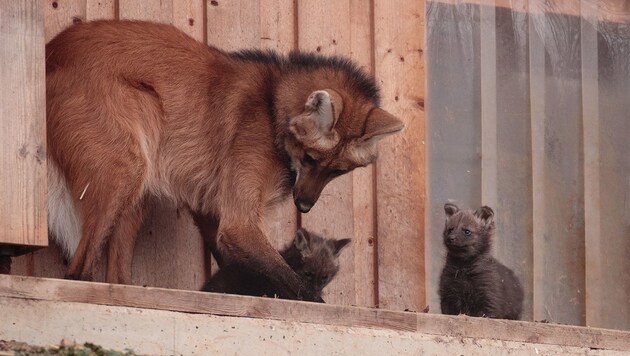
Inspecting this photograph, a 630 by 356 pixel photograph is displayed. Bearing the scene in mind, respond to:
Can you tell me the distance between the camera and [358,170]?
7.93m

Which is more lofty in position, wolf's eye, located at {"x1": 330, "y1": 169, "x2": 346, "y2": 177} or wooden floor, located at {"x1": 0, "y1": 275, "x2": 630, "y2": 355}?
wolf's eye, located at {"x1": 330, "y1": 169, "x2": 346, "y2": 177}

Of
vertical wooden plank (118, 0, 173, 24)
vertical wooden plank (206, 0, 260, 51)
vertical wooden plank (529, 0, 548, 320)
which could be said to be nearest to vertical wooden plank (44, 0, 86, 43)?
vertical wooden plank (118, 0, 173, 24)

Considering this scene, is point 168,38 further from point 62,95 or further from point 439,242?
point 439,242

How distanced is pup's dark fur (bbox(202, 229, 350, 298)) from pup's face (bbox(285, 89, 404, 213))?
36cm

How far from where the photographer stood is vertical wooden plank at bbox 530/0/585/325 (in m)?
8.12

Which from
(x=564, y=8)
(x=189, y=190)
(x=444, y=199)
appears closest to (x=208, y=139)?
(x=189, y=190)

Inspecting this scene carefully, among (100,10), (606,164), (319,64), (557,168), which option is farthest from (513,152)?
(100,10)

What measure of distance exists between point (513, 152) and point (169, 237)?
1954 mm

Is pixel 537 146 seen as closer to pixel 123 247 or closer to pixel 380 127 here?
pixel 380 127

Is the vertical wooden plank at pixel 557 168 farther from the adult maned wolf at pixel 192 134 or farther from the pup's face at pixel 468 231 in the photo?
the adult maned wolf at pixel 192 134

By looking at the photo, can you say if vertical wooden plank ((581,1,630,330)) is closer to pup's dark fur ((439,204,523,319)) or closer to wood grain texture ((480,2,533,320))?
wood grain texture ((480,2,533,320))

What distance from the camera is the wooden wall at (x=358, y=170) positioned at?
7633 millimetres

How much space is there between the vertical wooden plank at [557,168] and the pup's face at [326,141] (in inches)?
53.6

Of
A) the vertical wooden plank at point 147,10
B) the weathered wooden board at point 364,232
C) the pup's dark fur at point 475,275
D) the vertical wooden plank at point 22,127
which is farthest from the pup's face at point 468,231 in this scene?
the vertical wooden plank at point 22,127
